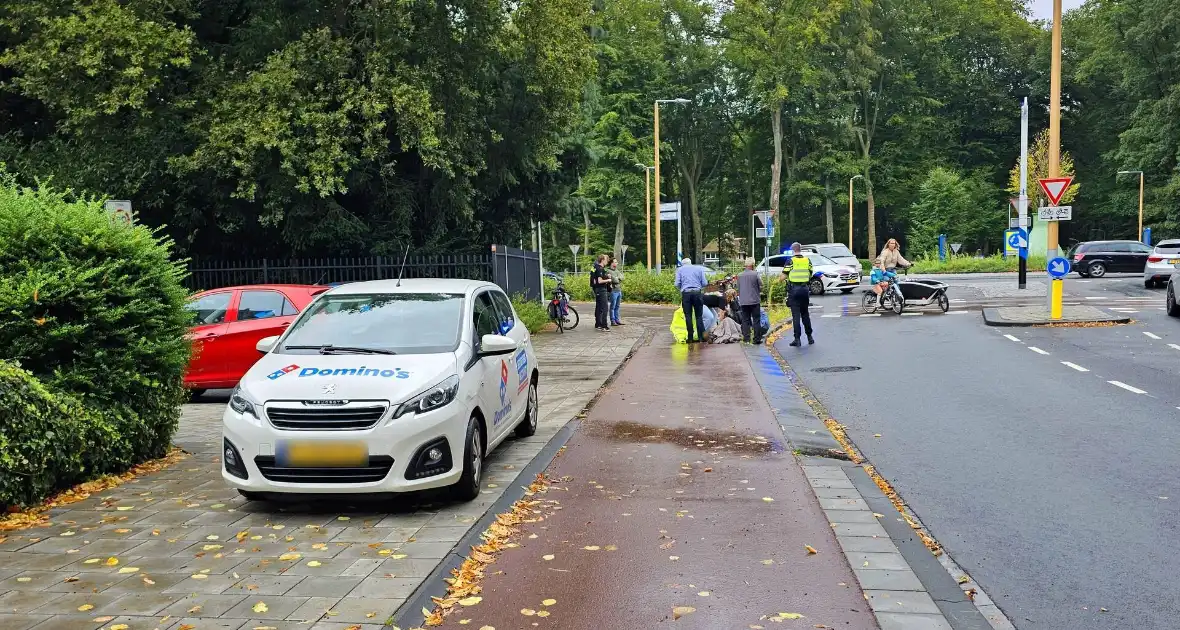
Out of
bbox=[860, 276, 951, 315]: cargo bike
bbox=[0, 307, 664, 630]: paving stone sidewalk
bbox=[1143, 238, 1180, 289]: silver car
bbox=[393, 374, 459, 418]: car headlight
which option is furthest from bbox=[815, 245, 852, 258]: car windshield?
bbox=[393, 374, 459, 418]: car headlight

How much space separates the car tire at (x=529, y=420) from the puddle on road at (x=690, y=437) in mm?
572

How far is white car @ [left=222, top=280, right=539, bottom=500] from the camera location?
610cm

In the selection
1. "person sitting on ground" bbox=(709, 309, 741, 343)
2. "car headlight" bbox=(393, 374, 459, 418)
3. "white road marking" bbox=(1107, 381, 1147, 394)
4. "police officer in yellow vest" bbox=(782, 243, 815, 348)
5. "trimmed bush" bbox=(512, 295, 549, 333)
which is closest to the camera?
"car headlight" bbox=(393, 374, 459, 418)

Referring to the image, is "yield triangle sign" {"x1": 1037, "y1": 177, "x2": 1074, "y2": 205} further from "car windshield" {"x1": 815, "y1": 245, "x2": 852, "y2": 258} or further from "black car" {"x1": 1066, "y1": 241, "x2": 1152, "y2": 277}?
"black car" {"x1": 1066, "y1": 241, "x2": 1152, "y2": 277}

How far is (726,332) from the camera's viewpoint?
1845 centimetres

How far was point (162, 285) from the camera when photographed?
7.88 meters

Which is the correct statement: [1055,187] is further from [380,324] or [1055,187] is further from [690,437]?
[380,324]

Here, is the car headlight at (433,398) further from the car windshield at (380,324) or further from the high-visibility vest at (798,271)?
the high-visibility vest at (798,271)

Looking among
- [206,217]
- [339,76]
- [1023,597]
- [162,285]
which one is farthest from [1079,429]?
[206,217]

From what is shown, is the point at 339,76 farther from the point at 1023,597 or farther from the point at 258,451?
the point at 1023,597

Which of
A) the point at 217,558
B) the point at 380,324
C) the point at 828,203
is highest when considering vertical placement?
the point at 828,203

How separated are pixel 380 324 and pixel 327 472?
4.86 feet

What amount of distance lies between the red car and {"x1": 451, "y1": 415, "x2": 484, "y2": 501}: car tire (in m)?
5.99

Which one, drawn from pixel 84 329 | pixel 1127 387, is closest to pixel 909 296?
pixel 1127 387
